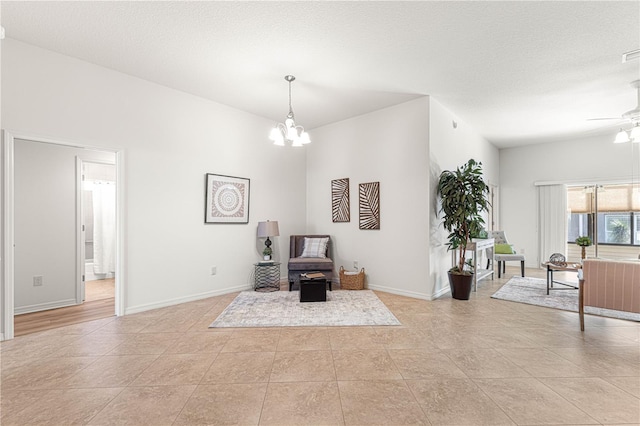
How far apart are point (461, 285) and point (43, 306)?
5.80 metres

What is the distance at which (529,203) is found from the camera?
7.20m

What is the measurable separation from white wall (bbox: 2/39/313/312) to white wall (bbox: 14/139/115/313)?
4.09 feet

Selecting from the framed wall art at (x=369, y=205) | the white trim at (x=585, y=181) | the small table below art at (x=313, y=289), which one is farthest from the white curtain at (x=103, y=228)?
the white trim at (x=585, y=181)

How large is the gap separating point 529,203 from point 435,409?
23.3ft

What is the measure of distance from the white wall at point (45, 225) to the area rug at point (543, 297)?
6303mm

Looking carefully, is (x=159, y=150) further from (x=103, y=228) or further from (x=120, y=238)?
(x=103, y=228)

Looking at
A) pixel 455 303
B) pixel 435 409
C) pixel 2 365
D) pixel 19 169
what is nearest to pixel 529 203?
pixel 455 303

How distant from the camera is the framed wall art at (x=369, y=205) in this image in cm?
488

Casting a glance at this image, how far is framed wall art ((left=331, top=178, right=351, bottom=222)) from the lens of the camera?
17.4 ft

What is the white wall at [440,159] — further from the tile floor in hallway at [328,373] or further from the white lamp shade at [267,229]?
the white lamp shade at [267,229]

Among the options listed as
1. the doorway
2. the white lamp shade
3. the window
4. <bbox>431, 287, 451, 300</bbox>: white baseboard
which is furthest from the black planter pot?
the doorway

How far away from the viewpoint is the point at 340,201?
5398mm

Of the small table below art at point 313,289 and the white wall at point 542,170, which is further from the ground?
the white wall at point 542,170

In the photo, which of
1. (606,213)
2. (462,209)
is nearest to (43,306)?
(462,209)
